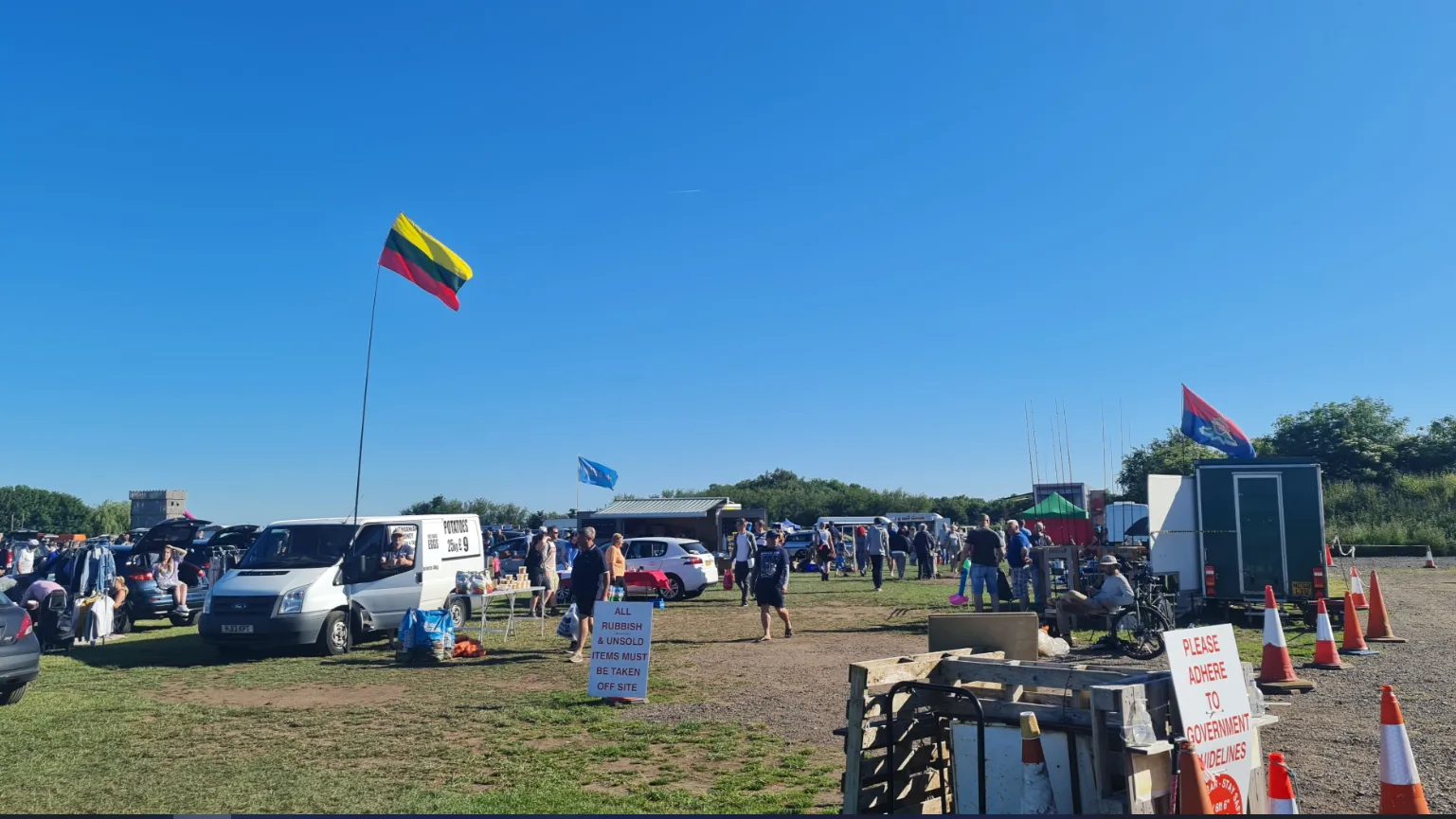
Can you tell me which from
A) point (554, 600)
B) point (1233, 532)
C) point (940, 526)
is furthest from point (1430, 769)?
point (940, 526)

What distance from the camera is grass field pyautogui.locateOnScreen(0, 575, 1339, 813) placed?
629 cm

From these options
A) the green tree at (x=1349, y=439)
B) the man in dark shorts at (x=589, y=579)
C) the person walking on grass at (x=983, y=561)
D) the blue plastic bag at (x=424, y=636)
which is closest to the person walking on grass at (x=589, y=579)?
the man in dark shorts at (x=589, y=579)

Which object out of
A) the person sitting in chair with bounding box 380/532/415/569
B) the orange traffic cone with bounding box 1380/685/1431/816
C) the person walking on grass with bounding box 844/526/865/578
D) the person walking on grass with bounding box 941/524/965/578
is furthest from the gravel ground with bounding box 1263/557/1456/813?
the person walking on grass with bounding box 941/524/965/578

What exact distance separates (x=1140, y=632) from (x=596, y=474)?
29.7 metres

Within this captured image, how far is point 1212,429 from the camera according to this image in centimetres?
2267

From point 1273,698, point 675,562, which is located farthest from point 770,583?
point 675,562

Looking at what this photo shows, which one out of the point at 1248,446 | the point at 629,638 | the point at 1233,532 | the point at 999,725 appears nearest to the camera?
the point at 999,725

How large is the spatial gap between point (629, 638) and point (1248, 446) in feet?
59.4

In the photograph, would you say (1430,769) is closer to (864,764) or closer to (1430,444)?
(864,764)

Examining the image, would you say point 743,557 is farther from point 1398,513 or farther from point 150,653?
point 1398,513

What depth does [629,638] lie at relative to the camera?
9719mm

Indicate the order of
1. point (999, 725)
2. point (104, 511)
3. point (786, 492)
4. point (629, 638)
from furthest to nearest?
point (104, 511) < point (786, 492) < point (629, 638) < point (999, 725)

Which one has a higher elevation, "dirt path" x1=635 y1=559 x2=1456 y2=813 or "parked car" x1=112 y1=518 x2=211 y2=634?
"parked car" x1=112 y1=518 x2=211 y2=634

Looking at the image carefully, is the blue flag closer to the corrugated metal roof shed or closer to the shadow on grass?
the corrugated metal roof shed
